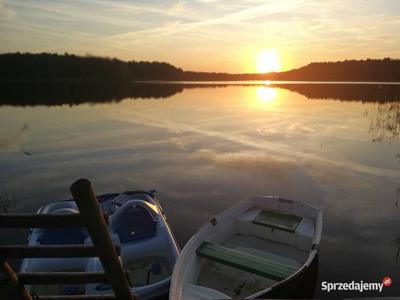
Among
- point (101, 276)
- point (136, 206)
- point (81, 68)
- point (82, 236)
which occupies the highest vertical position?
point (81, 68)

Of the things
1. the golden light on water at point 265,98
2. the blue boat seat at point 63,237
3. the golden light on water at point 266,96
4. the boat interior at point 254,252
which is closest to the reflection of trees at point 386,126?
the boat interior at point 254,252

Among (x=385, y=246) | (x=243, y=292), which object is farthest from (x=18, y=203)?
(x=385, y=246)

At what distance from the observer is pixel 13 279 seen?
4148 millimetres

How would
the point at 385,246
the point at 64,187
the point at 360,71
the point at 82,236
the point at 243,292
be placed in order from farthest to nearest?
1. the point at 360,71
2. the point at 64,187
3. the point at 385,246
4. the point at 82,236
5. the point at 243,292

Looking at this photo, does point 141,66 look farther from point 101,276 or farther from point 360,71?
point 101,276

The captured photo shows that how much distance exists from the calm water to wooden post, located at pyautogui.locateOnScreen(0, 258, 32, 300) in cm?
828

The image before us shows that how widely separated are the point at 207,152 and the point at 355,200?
37.2ft

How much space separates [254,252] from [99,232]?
25.2 feet

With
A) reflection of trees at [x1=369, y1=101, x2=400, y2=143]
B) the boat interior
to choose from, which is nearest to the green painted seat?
the boat interior

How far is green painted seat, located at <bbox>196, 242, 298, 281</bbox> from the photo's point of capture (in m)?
8.26

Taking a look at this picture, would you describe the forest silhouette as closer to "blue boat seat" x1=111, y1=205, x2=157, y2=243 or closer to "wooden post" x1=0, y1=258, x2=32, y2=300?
"blue boat seat" x1=111, y1=205, x2=157, y2=243

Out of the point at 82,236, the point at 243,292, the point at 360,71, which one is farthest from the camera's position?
the point at 360,71

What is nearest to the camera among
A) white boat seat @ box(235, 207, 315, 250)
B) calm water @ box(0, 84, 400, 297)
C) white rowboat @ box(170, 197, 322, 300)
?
white rowboat @ box(170, 197, 322, 300)

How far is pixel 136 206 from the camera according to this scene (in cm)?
1088
